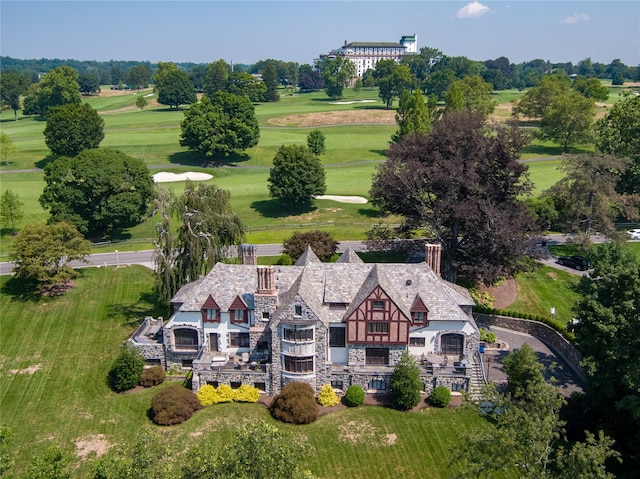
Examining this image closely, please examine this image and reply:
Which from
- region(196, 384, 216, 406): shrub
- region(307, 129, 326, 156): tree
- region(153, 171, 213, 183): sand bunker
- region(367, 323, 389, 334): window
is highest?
region(307, 129, 326, 156): tree

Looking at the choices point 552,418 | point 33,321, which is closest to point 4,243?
point 33,321

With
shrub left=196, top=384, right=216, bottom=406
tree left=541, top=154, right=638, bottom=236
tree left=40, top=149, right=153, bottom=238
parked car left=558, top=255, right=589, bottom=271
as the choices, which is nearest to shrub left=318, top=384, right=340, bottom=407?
shrub left=196, top=384, right=216, bottom=406

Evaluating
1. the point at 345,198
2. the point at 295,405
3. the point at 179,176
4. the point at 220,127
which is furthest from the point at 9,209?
the point at 295,405

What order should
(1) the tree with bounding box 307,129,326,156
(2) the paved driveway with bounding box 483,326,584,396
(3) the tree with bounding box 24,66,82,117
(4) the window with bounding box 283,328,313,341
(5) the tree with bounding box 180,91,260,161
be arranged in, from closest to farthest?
1. (4) the window with bounding box 283,328,313,341
2. (2) the paved driveway with bounding box 483,326,584,396
3. (1) the tree with bounding box 307,129,326,156
4. (5) the tree with bounding box 180,91,260,161
5. (3) the tree with bounding box 24,66,82,117

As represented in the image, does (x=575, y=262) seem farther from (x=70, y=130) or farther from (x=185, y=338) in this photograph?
(x=70, y=130)

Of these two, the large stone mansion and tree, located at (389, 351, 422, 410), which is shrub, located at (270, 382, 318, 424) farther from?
tree, located at (389, 351, 422, 410)

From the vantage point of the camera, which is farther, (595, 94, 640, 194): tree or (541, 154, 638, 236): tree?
(595, 94, 640, 194): tree
